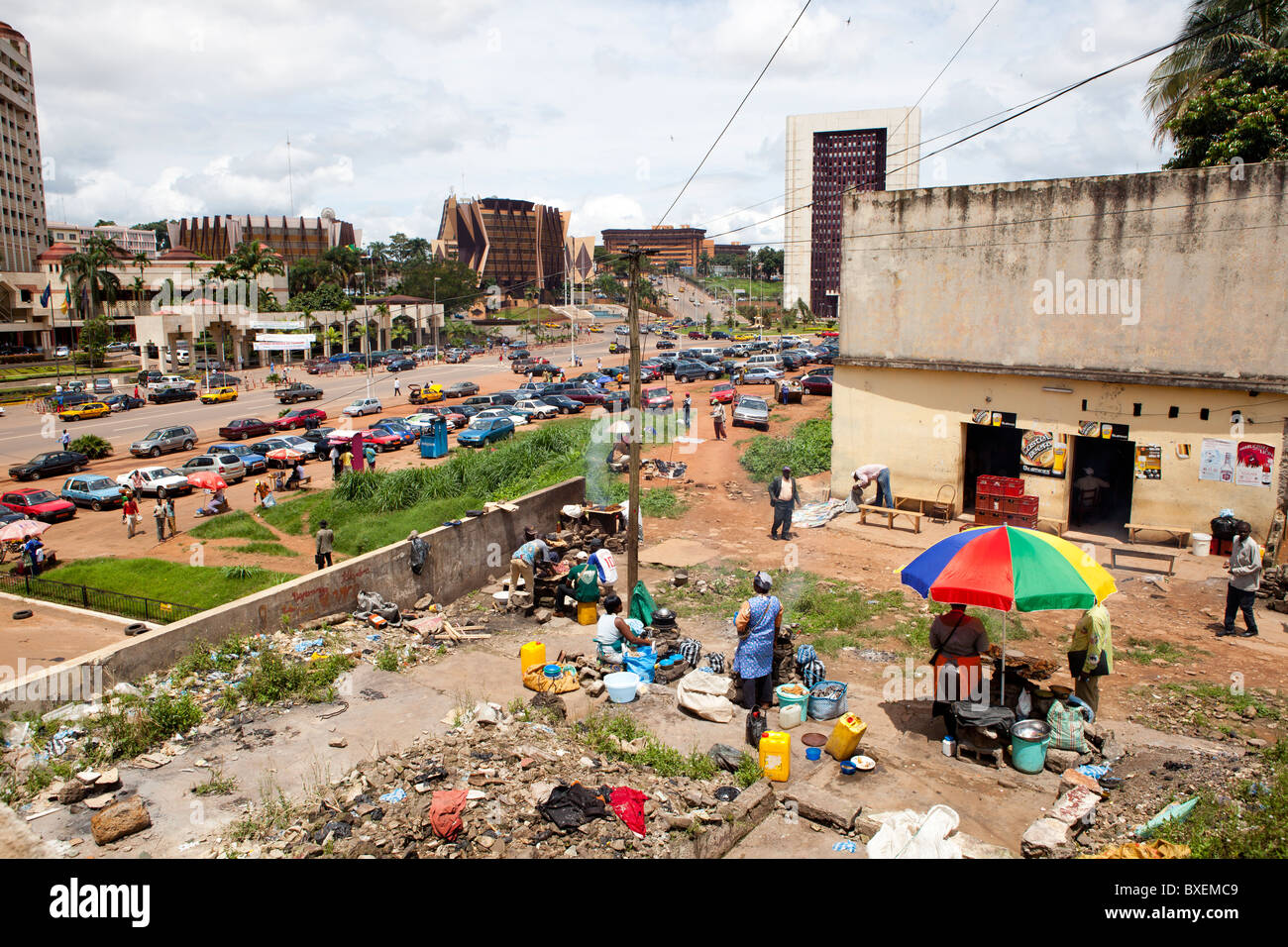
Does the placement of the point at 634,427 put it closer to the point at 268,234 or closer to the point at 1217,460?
the point at 1217,460

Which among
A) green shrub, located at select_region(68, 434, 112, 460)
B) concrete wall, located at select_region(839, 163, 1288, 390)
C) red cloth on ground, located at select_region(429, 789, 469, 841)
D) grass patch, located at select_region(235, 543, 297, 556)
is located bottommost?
grass patch, located at select_region(235, 543, 297, 556)

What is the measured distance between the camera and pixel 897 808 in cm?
811

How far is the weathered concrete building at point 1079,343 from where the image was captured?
17.9 m

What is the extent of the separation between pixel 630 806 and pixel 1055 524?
16.3 meters

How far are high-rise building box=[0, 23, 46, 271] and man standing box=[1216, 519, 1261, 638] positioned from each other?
13202 cm

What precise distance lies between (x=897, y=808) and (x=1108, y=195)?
16713 millimetres

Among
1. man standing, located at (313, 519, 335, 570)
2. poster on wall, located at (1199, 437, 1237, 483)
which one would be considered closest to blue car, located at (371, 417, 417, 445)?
man standing, located at (313, 519, 335, 570)

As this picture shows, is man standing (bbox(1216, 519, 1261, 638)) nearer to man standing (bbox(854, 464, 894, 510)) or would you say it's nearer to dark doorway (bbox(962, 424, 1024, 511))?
dark doorway (bbox(962, 424, 1024, 511))

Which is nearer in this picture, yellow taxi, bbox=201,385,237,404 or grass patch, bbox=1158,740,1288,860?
grass patch, bbox=1158,740,1288,860

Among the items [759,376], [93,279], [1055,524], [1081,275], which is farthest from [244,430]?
[93,279]

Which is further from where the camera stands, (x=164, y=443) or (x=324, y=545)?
(x=164, y=443)

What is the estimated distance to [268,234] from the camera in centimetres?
13788

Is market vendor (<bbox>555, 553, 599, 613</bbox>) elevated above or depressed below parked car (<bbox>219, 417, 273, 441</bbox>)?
below

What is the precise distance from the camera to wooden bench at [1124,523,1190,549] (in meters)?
18.8
